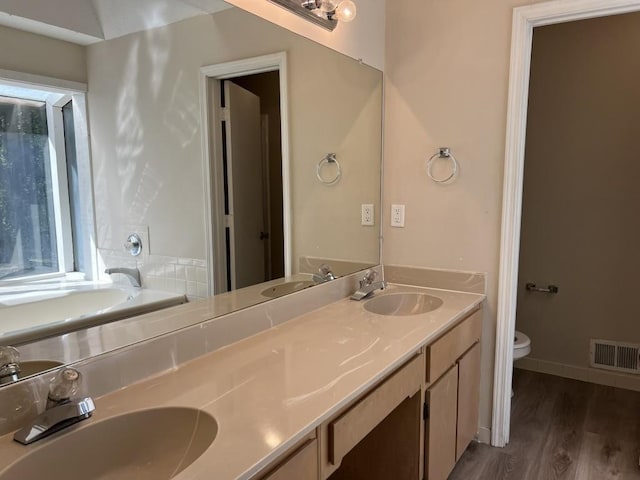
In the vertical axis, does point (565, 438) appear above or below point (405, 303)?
below

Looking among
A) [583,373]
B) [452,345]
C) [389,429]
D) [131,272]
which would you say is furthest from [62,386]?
[583,373]

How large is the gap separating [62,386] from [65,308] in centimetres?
24

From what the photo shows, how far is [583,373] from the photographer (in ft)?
10.3

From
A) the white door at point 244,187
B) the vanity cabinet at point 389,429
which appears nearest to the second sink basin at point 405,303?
the vanity cabinet at point 389,429

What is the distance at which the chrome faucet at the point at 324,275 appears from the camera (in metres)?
2.08

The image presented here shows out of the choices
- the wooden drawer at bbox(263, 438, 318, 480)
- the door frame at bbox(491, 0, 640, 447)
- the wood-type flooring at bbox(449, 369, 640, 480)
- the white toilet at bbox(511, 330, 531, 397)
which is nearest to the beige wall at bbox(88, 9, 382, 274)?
the wooden drawer at bbox(263, 438, 318, 480)

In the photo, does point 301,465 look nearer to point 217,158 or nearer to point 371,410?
point 371,410

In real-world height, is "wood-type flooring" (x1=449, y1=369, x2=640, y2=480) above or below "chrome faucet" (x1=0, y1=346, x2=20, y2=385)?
below

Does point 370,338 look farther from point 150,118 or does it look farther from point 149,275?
point 150,118

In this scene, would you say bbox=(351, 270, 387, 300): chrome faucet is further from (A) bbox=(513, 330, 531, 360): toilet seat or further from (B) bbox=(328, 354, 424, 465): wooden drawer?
(A) bbox=(513, 330, 531, 360): toilet seat

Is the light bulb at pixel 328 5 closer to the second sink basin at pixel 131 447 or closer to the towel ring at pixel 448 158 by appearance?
the towel ring at pixel 448 158

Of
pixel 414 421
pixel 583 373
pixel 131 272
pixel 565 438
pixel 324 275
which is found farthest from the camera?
pixel 583 373

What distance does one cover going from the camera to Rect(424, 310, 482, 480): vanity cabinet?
68.9 inches

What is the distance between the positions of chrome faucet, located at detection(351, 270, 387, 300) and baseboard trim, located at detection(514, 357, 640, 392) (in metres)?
1.63
